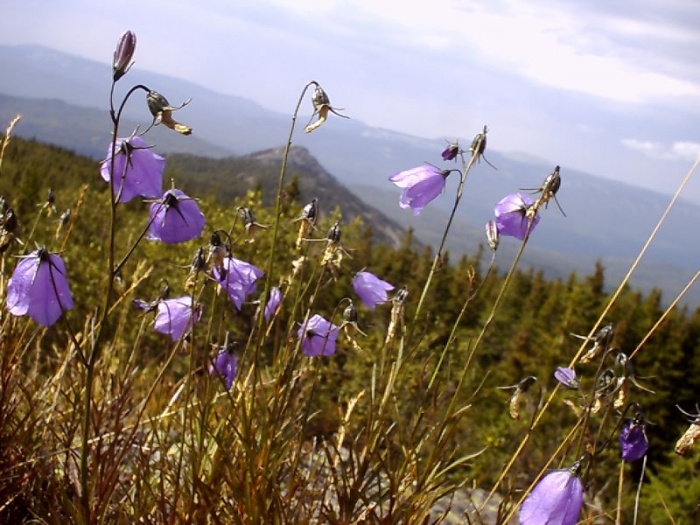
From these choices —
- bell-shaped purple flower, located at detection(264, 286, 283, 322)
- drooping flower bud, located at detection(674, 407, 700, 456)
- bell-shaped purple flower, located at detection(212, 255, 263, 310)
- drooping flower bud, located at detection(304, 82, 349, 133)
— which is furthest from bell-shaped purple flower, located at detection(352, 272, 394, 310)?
drooping flower bud, located at detection(674, 407, 700, 456)

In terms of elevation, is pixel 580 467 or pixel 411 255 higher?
pixel 580 467

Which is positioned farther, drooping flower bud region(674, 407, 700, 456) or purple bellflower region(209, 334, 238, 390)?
purple bellflower region(209, 334, 238, 390)

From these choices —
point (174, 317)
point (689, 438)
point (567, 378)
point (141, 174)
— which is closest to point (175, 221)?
point (141, 174)

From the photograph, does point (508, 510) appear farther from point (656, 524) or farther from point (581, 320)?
point (581, 320)

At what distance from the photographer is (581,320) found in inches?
973

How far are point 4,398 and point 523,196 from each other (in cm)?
179

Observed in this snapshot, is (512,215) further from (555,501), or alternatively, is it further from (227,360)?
(227,360)

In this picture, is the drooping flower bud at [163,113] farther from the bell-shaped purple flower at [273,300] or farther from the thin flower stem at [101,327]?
the bell-shaped purple flower at [273,300]

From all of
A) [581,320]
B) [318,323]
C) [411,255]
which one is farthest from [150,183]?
[411,255]

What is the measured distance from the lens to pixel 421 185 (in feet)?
7.43

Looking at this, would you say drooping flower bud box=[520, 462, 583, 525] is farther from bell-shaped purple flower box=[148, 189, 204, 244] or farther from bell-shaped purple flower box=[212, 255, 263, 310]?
bell-shaped purple flower box=[148, 189, 204, 244]

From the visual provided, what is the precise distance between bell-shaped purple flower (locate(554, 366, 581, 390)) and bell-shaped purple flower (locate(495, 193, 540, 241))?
1.36ft

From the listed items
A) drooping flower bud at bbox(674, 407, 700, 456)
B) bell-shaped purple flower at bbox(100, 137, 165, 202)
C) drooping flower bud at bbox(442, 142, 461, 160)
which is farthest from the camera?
drooping flower bud at bbox(442, 142, 461, 160)

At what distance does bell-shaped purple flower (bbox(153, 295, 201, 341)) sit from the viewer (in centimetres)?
213
